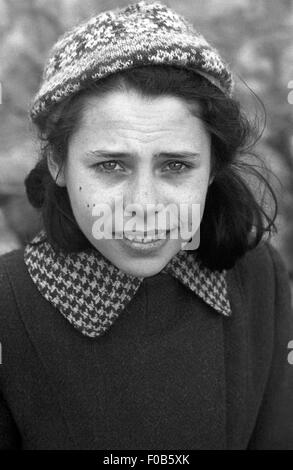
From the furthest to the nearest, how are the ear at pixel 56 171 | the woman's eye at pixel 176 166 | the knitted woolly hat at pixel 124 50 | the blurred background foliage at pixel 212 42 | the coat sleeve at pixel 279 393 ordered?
the blurred background foliage at pixel 212 42
the coat sleeve at pixel 279 393
the ear at pixel 56 171
the woman's eye at pixel 176 166
the knitted woolly hat at pixel 124 50

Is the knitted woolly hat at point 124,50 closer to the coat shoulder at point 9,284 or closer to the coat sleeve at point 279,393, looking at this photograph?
the coat shoulder at point 9,284

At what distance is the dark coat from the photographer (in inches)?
61.3

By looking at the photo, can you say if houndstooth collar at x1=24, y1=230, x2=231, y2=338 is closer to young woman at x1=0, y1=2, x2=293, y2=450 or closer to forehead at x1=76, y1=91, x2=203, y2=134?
young woman at x1=0, y1=2, x2=293, y2=450

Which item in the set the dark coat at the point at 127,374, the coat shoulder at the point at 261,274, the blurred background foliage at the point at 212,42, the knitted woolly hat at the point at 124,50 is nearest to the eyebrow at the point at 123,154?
the knitted woolly hat at the point at 124,50

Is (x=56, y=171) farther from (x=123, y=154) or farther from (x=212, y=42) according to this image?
(x=212, y=42)

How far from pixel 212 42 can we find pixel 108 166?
1183mm

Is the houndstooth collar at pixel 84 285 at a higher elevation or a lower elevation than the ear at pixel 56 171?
lower

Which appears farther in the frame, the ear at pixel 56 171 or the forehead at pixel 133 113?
the ear at pixel 56 171

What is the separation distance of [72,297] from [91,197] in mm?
275

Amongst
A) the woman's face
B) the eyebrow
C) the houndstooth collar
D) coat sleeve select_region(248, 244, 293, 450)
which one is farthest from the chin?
coat sleeve select_region(248, 244, 293, 450)

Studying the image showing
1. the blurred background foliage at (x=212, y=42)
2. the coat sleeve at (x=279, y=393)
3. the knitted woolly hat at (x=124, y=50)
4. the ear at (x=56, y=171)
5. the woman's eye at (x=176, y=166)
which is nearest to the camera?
the knitted woolly hat at (x=124, y=50)

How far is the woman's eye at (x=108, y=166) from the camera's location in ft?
4.56

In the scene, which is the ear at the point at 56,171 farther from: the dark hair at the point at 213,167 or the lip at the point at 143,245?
the lip at the point at 143,245

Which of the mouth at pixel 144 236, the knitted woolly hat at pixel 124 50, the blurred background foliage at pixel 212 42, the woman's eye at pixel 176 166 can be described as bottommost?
the mouth at pixel 144 236
